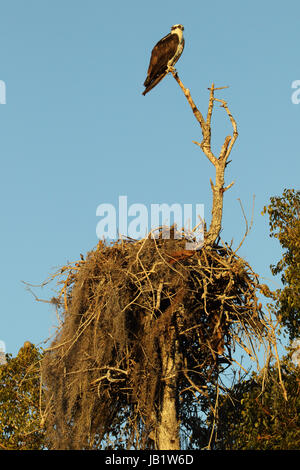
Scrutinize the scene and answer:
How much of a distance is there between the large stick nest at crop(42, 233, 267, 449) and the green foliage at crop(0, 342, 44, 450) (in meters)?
2.15

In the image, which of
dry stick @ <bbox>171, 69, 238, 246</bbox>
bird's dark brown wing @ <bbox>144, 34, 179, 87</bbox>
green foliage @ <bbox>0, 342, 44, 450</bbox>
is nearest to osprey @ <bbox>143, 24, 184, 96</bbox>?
bird's dark brown wing @ <bbox>144, 34, 179, 87</bbox>

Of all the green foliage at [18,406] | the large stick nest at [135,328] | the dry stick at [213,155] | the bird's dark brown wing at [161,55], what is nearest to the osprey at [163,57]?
the bird's dark brown wing at [161,55]

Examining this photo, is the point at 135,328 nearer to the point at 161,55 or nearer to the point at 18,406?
the point at 18,406

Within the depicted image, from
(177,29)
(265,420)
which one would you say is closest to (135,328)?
(265,420)

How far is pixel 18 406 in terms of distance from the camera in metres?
14.1

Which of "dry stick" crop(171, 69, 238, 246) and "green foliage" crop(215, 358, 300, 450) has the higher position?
"dry stick" crop(171, 69, 238, 246)

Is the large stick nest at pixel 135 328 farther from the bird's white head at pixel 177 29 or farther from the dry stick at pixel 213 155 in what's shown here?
the bird's white head at pixel 177 29

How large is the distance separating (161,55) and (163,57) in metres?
0.06

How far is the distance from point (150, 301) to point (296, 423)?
3.26 m

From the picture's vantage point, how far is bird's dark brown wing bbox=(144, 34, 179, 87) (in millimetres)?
14086

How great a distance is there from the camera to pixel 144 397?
10555 millimetres

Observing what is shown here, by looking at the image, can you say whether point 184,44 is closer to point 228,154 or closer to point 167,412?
Answer: point 228,154

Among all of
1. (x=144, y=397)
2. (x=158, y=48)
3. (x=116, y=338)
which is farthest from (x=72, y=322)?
(x=158, y=48)

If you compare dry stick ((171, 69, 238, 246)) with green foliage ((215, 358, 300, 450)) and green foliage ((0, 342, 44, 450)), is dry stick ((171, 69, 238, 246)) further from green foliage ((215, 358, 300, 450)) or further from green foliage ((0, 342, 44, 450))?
green foliage ((0, 342, 44, 450))
